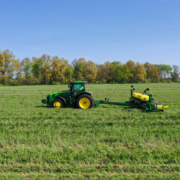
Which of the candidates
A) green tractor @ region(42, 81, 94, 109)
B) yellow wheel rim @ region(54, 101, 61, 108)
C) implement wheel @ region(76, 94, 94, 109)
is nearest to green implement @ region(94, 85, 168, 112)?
implement wheel @ region(76, 94, 94, 109)

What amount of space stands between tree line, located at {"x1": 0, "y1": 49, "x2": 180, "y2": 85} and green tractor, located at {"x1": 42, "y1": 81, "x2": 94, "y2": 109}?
65559 mm

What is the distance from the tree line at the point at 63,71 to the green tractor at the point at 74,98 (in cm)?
6556

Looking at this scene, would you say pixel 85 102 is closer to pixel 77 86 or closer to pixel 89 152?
pixel 77 86

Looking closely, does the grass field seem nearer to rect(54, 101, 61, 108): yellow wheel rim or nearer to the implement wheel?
the implement wheel

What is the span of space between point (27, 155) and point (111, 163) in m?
2.25

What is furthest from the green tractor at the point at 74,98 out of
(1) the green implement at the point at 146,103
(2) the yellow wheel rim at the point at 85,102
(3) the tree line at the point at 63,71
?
(3) the tree line at the point at 63,71

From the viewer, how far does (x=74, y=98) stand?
40.0 ft

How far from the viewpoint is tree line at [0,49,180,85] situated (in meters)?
72.0

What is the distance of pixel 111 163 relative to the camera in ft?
14.1

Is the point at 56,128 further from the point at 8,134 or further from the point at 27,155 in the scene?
the point at 27,155

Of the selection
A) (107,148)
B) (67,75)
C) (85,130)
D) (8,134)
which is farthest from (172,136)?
(67,75)

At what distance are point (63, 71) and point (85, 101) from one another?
6775cm

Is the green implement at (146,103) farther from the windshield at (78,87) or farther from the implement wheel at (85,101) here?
the windshield at (78,87)

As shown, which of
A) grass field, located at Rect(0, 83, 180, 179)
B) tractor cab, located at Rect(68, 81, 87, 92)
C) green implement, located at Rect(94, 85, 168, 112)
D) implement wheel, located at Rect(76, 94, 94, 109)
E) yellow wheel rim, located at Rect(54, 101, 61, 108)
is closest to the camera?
grass field, located at Rect(0, 83, 180, 179)
